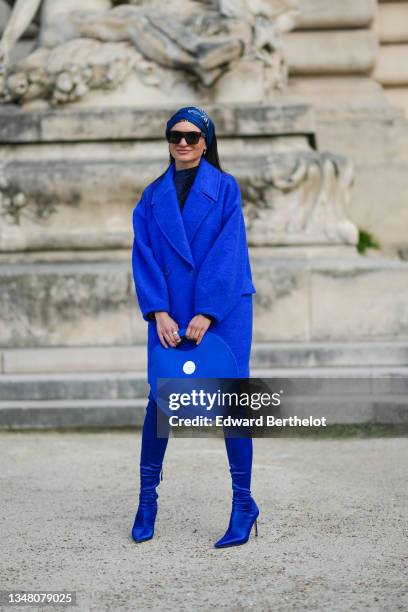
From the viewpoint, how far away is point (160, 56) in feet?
24.9

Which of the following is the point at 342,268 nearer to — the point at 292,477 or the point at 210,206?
the point at 292,477

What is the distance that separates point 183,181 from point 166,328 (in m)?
0.61

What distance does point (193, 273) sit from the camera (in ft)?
12.7

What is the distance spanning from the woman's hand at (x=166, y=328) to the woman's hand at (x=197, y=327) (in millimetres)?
55

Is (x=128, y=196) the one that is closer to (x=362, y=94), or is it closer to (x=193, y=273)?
(x=362, y=94)

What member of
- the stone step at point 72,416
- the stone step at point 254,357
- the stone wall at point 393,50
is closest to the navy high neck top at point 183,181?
the stone step at point 72,416

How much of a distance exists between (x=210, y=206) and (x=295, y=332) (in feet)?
10.2

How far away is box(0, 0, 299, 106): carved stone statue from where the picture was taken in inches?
296

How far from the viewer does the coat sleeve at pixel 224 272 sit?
379 cm

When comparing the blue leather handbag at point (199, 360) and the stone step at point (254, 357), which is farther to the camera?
the stone step at point (254, 357)

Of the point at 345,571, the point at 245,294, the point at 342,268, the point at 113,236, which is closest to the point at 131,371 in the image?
the point at 113,236

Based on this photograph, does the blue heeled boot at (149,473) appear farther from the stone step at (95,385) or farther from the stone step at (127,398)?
the stone step at (95,385)

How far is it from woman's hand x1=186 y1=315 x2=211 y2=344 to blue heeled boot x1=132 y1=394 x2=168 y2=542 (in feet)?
1.14

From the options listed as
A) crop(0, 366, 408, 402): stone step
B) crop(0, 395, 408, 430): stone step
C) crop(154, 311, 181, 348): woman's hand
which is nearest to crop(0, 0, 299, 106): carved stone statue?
crop(0, 366, 408, 402): stone step
